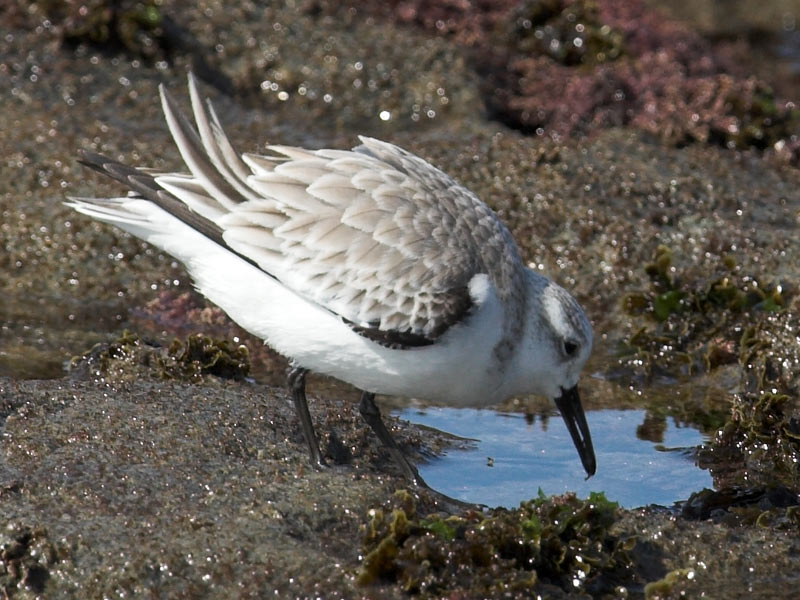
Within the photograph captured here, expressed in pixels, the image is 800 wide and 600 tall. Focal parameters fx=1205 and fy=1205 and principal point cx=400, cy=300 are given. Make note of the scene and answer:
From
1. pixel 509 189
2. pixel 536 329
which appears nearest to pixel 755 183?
pixel 509 189

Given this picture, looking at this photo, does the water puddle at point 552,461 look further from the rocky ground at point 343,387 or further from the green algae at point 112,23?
the green algae at point 112,23

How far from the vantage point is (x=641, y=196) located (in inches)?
426

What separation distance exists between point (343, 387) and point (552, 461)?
71.8 inches

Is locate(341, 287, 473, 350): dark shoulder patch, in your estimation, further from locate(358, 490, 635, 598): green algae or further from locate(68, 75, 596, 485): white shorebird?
locate(358, 490, 635, 598): green algae

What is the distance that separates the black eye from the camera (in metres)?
6.98

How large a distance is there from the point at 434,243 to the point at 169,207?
1601 mm

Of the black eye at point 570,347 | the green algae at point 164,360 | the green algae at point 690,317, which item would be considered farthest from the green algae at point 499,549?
the green algae at point 690,317

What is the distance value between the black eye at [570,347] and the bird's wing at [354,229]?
504 mm

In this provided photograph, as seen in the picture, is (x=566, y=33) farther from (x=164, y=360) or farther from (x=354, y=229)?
(x=354, y=229)

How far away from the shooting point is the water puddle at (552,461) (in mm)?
7418

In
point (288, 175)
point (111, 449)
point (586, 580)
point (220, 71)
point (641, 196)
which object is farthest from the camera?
point (220, 71)

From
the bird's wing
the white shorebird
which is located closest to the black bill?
the white shorebird

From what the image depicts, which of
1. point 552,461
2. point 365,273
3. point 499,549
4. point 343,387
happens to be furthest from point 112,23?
point 499,549

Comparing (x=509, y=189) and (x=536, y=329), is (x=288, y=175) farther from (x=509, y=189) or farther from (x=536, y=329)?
(x=509, y=189)
